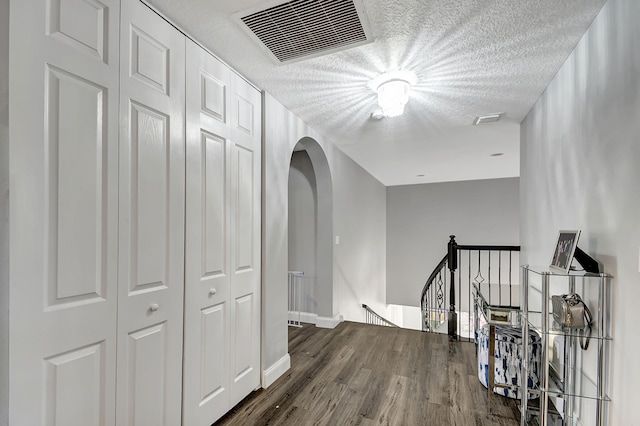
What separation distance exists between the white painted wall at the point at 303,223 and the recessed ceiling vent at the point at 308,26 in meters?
2.83

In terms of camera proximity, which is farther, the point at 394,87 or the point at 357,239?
the point at 357,239

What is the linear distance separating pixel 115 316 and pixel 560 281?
2.59 meters

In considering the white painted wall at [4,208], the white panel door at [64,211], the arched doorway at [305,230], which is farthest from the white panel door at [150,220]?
the arched doorway at [305,230]

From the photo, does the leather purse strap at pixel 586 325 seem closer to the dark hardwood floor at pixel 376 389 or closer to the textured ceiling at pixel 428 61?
the dark hardwood floor at pixel 376 389

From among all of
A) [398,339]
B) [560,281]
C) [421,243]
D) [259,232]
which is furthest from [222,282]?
[421,243]

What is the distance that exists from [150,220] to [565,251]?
7.09ft

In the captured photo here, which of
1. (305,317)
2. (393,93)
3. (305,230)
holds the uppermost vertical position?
(393,93)

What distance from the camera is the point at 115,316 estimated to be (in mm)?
1429

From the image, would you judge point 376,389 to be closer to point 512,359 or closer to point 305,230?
point 512,359

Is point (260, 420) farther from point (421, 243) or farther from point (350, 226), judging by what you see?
point (421, 243)

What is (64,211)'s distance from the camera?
48.8 inches

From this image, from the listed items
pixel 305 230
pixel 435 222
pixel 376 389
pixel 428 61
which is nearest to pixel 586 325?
pixel 376 389

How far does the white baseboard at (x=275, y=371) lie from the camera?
2580 mm

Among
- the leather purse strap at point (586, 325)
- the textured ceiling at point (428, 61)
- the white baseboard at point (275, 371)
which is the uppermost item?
the textured ceiling at point (428, 61)
